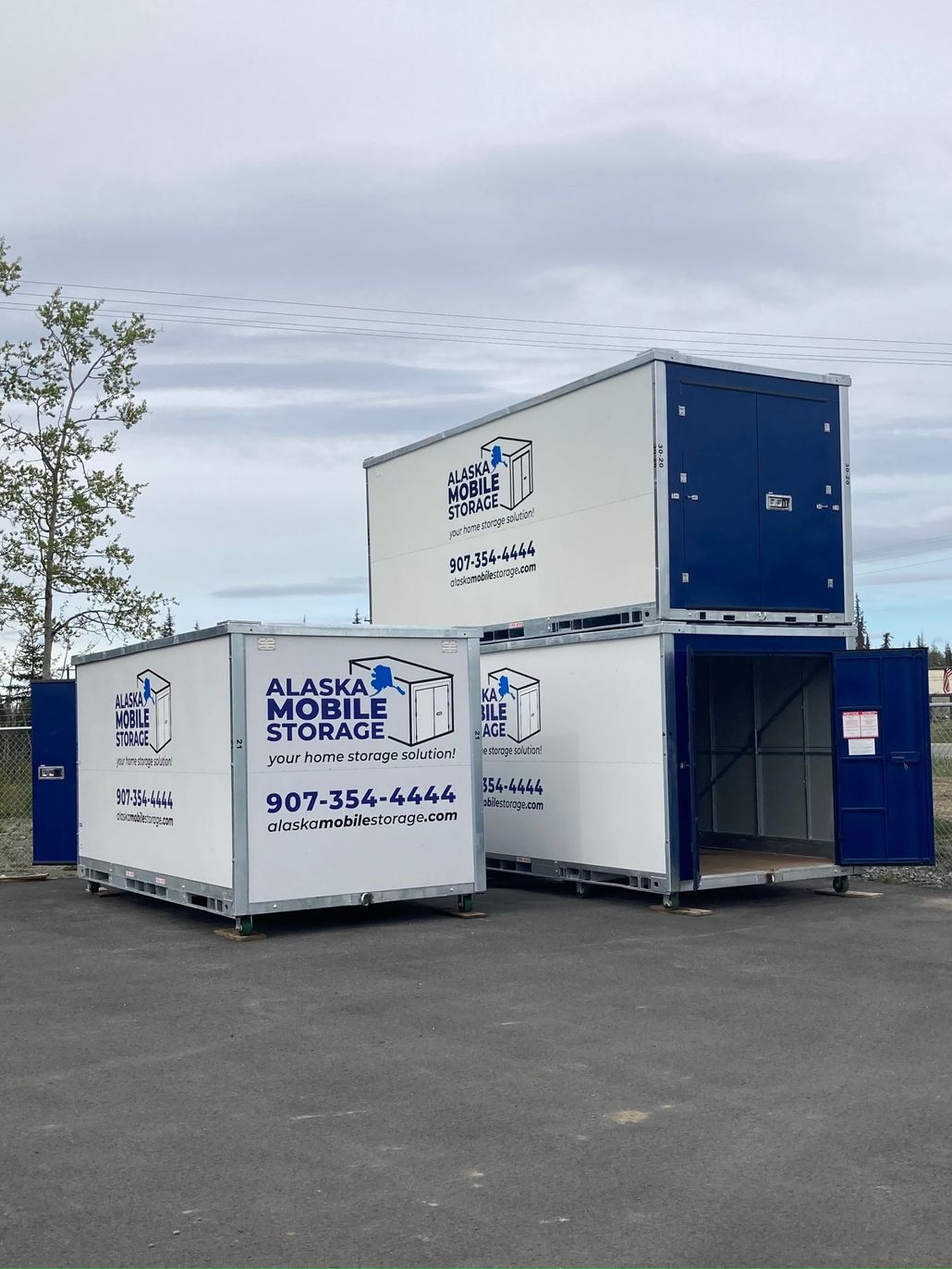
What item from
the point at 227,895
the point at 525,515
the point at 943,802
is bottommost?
the point at 943,802

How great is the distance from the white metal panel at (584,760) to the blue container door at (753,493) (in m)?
1.03

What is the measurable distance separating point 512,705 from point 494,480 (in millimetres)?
2534

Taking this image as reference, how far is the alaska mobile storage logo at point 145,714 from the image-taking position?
1291 cm

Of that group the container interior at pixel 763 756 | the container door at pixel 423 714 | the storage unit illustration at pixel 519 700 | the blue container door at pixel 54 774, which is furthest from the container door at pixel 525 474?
A: the blue container door at pixel 54 774

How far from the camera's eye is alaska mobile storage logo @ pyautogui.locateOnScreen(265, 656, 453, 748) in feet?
38.2

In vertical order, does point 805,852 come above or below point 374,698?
below

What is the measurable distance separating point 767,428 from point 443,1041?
25.1 ft

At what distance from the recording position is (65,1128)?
5875 millimetres

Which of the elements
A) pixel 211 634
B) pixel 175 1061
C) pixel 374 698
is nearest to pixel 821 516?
pixel 374 698

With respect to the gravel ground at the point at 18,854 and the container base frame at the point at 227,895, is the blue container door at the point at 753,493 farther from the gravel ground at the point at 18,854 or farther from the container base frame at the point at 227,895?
the gravel ground at the point at 18,854

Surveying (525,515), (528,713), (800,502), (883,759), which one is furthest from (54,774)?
(883,759)

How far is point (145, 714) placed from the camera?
528 inches

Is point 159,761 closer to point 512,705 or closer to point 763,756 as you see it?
point 512,705

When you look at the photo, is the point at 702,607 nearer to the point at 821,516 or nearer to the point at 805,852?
the point at 821,516
